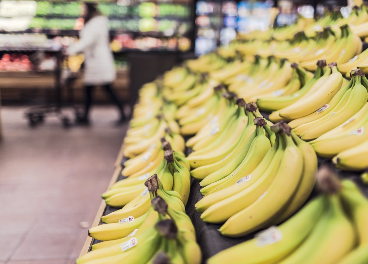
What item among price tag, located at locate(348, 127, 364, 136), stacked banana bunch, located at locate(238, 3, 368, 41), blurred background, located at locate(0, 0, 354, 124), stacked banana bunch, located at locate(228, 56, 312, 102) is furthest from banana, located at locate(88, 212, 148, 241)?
blurred background, located at locate(0, 0, 354, 124)

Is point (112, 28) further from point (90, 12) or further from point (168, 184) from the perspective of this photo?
point (168, 184)

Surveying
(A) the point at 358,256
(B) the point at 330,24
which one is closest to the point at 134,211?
(A) the point at 358,256

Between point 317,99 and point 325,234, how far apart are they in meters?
0.90

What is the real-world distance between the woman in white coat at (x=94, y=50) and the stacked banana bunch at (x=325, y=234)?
16.5 ft

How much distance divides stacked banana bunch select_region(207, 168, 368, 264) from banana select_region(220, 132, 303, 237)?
171 mm

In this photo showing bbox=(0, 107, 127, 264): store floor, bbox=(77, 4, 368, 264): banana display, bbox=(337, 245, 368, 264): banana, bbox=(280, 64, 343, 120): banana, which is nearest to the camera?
bbox=(337, 245, 368, 264): banana

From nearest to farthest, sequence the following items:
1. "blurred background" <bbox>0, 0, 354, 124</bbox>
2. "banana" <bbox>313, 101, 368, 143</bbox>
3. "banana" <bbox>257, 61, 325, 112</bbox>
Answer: "banana" <bbox>313, 101, 368, 143</bbox> → "banana" <bbox>257, 61, 325, 112</bbox> → "blurred background" <bbox>0, 0, 354, 124</bbox>

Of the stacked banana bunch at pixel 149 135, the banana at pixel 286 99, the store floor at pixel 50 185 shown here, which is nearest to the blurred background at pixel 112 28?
the store floor at pixel 50 185

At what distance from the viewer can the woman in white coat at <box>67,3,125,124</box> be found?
5.34 metres

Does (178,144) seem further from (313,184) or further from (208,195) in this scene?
(313,184)

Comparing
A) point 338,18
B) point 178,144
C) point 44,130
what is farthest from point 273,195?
point 44,130

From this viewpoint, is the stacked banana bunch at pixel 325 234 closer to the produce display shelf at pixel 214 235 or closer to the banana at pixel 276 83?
the produce display shelf at pixel 214 235

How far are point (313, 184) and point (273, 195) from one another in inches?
5.3

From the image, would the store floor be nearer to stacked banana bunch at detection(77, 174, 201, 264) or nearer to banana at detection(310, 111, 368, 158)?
stacked banana bunch at detection(77, 174, 201, 264)
